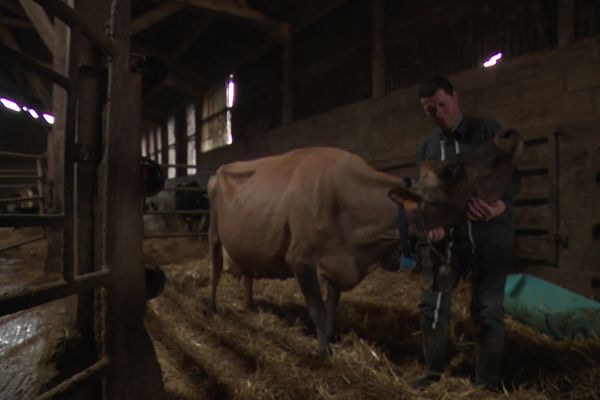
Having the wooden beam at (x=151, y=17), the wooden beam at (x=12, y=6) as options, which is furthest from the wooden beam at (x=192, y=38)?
the wooden beam at (x=12, y=6)

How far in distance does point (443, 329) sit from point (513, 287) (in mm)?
1747

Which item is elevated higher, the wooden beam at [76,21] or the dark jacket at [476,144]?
the wooden beam at [76,21]

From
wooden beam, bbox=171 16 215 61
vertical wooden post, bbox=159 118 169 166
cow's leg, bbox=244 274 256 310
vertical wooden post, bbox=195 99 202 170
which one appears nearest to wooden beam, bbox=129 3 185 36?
wooden beam, bbox=171 16 215 61

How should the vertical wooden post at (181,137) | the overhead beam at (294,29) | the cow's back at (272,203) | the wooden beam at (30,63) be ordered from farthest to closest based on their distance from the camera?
the vertical wooden post at (181,137) → the overhead beam at (294,29) → the cow's back at (272,203) → the wooden beam at (30,63)

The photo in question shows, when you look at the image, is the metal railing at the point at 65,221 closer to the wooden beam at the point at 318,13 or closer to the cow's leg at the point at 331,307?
the cow's leg at the point at 331,307

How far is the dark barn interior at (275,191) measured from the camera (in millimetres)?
1468

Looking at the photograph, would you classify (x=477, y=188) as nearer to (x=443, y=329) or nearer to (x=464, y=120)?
(x=464, y=120)

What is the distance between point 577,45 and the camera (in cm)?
413

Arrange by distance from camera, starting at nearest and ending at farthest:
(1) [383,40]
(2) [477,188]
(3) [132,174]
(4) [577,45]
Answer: (3) [132,174] < (2) [477,188] < (4) [577,45] < (1) [383,40]

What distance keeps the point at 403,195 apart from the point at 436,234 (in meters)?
0.29

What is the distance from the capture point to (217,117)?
13023mm

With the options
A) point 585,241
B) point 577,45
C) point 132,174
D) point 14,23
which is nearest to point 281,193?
point 132,174

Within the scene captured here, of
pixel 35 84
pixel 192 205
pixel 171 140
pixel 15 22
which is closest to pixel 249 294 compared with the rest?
pixel 192 205

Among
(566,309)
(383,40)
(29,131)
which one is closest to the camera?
(566,309)
